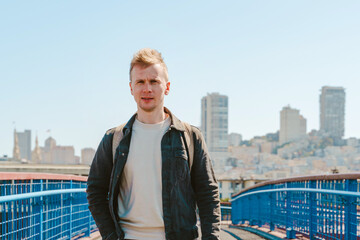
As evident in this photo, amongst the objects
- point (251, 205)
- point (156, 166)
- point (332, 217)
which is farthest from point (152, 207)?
point (251, 205)

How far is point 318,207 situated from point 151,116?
14.8 ft

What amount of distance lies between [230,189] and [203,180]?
104 metres

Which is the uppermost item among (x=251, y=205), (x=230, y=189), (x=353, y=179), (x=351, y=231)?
(x=353, y=179)

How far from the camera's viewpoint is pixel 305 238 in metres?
6.77

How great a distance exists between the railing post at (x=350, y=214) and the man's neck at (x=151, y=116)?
340 centimetres

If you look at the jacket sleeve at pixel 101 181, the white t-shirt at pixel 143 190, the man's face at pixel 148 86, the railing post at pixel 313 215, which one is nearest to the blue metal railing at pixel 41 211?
the jacket sleeve at pixel 101 181

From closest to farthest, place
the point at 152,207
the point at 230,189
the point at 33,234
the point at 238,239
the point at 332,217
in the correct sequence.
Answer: the point at 152,207 → the point at 33,234 → the point at 332,217 → the point at 238,239 → the point at 230,189

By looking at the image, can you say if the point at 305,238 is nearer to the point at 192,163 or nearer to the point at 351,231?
the point at 351,231

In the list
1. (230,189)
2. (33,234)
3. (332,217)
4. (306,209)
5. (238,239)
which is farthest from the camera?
(230,189)

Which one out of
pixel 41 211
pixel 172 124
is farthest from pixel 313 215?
pixel 172 124

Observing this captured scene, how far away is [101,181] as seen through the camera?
225 cm

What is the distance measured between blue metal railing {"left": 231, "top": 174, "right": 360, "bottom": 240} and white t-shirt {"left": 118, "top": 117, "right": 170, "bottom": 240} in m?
3.00

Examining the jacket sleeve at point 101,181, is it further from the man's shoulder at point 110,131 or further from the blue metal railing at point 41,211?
the blue metal railing at point 41,211

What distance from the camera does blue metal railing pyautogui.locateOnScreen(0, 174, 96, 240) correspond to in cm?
434
